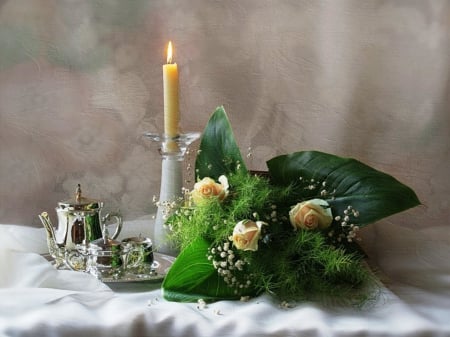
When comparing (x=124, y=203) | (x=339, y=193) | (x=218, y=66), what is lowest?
(x=124, y=203)

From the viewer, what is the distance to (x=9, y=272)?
2.72 feet

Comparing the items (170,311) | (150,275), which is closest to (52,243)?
(150,275)

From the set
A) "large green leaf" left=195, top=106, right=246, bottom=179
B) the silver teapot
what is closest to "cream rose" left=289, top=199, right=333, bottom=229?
"large green leaf" left=195, top=106, right=246, bottom=179

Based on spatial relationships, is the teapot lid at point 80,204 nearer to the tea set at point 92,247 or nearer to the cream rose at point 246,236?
the tea set at point 92,247

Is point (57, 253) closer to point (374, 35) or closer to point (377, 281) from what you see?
point (377, 281)

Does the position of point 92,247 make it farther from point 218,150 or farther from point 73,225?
point 218,150

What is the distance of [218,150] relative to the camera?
0.92 m

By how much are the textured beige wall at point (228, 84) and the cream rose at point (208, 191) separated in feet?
0.88

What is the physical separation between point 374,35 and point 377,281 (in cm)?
39

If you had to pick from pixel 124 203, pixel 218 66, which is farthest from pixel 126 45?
pixel 124 203

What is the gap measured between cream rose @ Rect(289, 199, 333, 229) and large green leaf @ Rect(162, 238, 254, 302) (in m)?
0.09

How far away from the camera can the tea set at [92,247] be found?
833mm

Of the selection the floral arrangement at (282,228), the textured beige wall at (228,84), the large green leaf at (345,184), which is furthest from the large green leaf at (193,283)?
the textured beige wall at (228,84)

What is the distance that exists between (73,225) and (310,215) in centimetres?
30
